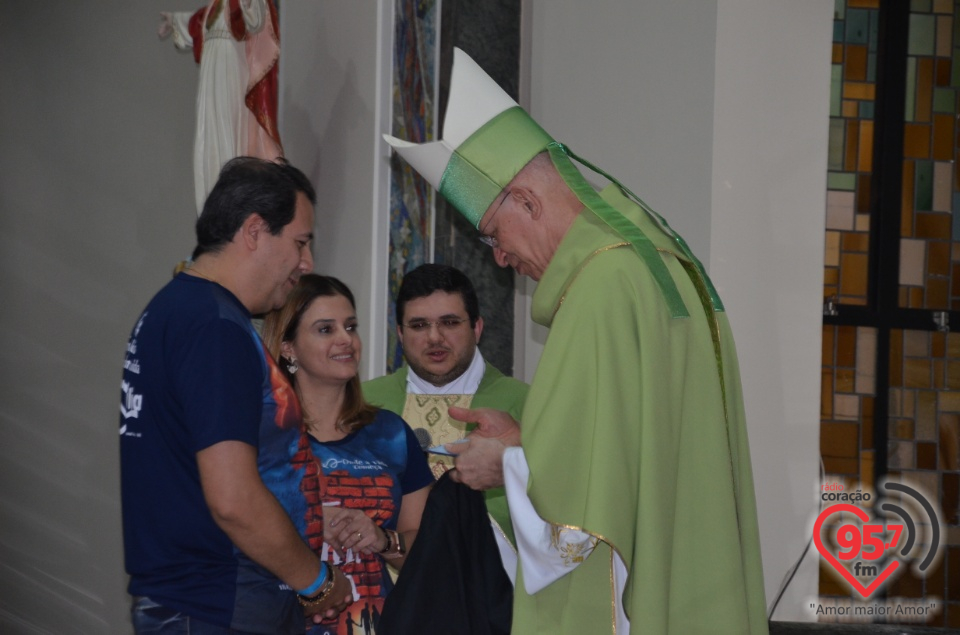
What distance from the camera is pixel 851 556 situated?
5.21 meters

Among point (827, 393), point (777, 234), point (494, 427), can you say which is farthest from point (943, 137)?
point (494, 427)

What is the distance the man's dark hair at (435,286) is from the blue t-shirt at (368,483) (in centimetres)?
102

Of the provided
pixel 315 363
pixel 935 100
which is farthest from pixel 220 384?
pixel 935 100

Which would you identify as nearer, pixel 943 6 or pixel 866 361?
pixel 866 361

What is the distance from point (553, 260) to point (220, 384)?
0.78 metres

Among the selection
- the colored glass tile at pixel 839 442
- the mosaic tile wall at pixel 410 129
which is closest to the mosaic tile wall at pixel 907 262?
the colored glass tile at pixel 839 442

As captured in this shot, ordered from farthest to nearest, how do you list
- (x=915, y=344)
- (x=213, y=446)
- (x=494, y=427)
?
(x=915, y=344) → (x=494, y=427) → (x=213, y=446)

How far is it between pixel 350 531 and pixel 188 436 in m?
0.73

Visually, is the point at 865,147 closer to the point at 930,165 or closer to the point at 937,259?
the point at 930,165

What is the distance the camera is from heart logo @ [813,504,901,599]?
4816mm

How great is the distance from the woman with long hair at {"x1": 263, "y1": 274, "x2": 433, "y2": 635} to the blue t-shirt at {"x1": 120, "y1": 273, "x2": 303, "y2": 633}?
20.4 inches

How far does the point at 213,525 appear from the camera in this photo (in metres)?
2.40

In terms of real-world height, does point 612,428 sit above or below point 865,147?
below

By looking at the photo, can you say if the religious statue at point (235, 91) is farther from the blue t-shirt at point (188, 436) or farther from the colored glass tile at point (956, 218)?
the colored glass tile at point (956, 218)
